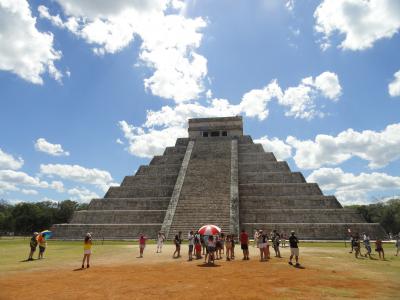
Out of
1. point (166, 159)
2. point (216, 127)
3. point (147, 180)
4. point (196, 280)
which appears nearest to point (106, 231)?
point (147, 180)

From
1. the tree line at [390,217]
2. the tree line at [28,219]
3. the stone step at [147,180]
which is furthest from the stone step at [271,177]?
the tree line at [28,219]

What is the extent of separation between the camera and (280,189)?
31984mm

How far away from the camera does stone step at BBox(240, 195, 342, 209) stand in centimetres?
2942

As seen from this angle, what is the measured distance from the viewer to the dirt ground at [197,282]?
794 cm

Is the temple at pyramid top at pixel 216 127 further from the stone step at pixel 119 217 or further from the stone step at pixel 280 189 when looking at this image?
the stone step at pixel 119 217

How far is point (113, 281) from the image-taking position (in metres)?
9.66

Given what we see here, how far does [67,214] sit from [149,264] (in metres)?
64.6

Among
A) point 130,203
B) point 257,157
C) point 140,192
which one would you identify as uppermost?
point 257,157

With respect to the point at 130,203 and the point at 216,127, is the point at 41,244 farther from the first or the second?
the point at 216,127

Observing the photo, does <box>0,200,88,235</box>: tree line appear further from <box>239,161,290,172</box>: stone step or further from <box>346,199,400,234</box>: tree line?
<box>346,199,400,234</box>: tree line

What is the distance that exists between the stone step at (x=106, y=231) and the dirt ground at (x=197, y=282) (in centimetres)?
1481

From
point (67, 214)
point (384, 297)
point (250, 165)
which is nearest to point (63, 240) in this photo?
point (250, 165)

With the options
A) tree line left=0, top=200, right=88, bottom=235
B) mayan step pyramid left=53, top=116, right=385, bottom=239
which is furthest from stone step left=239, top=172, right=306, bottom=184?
tree line left=0, top=200, right=88, bottom=235

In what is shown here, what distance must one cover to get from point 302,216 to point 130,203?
16147 millimetres
